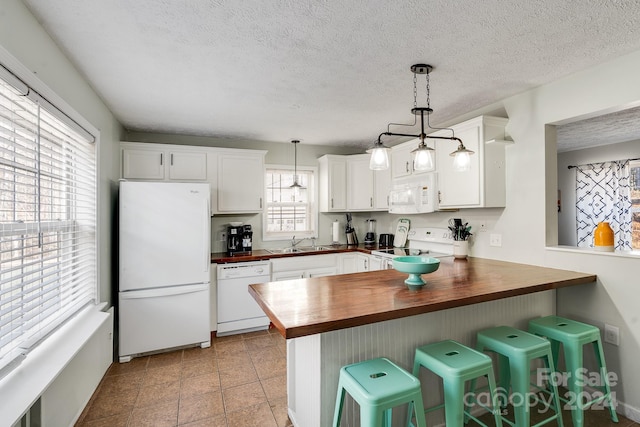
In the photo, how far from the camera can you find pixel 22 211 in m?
1.55

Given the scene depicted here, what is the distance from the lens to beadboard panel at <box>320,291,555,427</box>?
159 centimetres

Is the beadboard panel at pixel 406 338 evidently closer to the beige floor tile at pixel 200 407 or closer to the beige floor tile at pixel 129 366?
the beige floor tile at pixel 200 407

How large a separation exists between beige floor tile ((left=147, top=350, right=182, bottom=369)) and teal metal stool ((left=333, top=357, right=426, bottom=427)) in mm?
2093

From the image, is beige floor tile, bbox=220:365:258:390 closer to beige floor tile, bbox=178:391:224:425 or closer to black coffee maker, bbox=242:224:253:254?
beige floor tile, bbox=178:391:224:425

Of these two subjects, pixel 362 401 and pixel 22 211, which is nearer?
pixel 362 401

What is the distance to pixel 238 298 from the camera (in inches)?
138

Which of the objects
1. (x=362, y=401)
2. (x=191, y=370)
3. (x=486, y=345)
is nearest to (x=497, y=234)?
(x=486, y=345)

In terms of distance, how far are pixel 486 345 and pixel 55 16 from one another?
292 centimetres

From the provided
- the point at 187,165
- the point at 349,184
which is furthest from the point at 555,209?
the point at 187,165

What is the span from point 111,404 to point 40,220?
1.42 meters

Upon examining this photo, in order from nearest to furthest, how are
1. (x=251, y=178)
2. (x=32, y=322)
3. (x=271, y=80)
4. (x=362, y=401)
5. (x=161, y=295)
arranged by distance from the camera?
(x=362, y=401)
(x=32, y=322)
(x=271, y=80)
(x=161, y=295)
(x=251, y=178)

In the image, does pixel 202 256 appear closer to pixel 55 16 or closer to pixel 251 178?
pixel 251 178

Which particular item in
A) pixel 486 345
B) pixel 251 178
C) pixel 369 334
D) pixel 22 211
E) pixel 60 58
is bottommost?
pixel 486 345

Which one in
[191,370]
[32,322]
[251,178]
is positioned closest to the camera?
[32,322]
